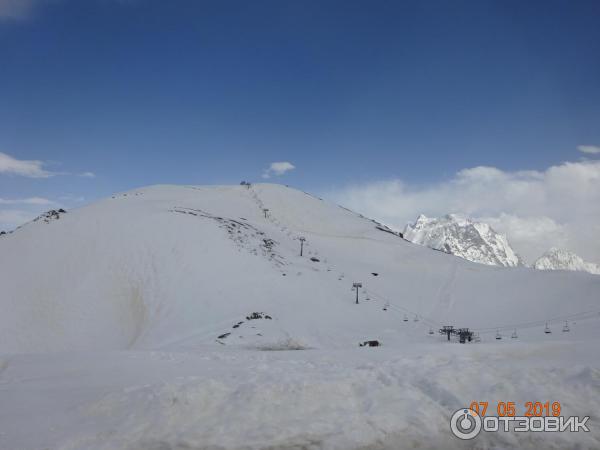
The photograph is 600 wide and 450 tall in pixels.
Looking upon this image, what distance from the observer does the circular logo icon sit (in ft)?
21.7

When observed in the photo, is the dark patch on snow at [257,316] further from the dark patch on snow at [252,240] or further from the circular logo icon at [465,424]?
the circular logo icon at [465,424]

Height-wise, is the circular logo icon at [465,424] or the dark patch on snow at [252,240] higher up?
the dark patch on snow at [252,240]

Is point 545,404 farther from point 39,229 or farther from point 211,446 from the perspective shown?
point 39,229

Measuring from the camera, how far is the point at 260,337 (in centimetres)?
2342

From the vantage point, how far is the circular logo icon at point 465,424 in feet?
21.7

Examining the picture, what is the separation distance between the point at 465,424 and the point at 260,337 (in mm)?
17766

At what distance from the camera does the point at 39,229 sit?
4175 centimetres

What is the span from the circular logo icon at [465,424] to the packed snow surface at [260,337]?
145 mm

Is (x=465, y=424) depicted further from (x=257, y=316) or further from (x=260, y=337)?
(x=257, y=316)

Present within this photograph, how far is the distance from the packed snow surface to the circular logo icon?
145 mm

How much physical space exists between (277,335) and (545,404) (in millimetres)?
18613
